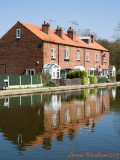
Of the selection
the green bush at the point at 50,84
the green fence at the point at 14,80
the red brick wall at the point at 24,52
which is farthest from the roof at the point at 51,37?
the green fence at the point at 14,80

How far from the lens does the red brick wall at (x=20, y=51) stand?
4609cm

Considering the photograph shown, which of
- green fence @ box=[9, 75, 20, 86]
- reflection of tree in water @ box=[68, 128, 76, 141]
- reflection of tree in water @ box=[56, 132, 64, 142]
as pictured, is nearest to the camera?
reflection of tree in water @ box=[56, 132, 64, 142]

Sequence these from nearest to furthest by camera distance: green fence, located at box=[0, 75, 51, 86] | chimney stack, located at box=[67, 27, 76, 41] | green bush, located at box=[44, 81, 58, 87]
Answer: green fence, located at box=[0, 75, 51, 86] → green bush, located at box=[44, 81, 58, 87] → chimney stack, located at box=[67, 27, 76, 41]

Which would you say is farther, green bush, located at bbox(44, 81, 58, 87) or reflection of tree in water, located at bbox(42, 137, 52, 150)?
green bush, located at bbox(44, 81, 58, 87)

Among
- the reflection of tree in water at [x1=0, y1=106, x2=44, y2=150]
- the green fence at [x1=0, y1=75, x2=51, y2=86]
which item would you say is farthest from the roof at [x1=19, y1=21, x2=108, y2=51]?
the reflection of tree in water at [x1=0, y1=106, x2=44, y2=150]

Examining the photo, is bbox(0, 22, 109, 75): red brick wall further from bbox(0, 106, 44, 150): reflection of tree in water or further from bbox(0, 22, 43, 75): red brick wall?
bbox(0, 106, 44, 150): reflection of tree in water

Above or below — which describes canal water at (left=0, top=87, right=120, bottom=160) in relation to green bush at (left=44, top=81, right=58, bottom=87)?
below

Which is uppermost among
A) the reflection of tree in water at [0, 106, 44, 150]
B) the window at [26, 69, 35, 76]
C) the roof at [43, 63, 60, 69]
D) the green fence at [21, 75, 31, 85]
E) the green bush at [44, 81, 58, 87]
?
the roof at [43, 63, 60, 69]

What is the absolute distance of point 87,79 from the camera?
49781 millimetres

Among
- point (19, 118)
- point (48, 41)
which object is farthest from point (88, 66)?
point (19, 118)

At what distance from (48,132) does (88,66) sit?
49318 millimetres

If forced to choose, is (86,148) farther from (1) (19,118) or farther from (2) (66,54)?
(2) (66,54)

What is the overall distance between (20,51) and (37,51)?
11.4 ft

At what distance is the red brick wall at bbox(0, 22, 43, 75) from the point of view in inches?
1815
